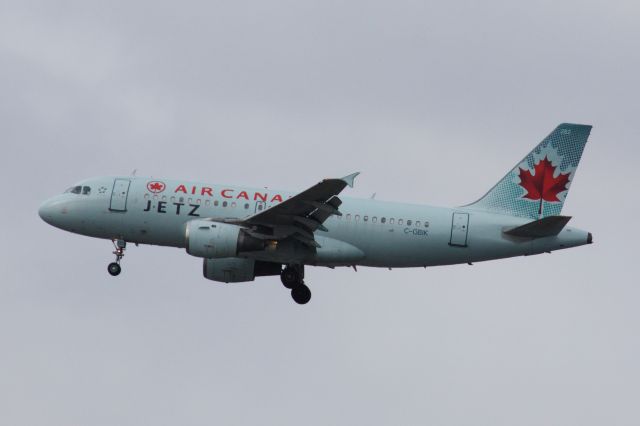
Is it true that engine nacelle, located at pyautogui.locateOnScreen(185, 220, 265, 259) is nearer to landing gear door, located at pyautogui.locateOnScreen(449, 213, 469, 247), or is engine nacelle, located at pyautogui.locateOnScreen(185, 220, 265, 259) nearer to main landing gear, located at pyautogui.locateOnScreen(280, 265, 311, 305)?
main landing gear, located at pyautogui.locateOnScreen(280, 265, 311, 305)

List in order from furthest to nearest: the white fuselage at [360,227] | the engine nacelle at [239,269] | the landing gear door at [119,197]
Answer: the engine nacelle at [239,269] → the landing gear door at [119,197] → the white fuselage at [360,227]

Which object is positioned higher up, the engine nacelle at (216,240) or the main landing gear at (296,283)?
the engine nacelle at (216,240)

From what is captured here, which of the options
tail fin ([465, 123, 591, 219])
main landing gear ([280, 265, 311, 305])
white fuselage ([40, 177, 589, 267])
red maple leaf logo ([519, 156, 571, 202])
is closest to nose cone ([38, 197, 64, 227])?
white fuselage ([40, 177, 589, 267])

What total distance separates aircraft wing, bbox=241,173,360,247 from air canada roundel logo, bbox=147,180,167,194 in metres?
4.16

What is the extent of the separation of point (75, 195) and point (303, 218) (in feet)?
33.5

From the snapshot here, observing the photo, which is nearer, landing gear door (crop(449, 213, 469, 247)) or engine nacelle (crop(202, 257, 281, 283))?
landing gear door (crop(449, 213, 469, 247))

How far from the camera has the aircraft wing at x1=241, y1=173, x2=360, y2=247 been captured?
49.2 m

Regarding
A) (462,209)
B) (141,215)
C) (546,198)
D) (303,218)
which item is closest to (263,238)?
(303,218)

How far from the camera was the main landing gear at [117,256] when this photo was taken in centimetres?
5381

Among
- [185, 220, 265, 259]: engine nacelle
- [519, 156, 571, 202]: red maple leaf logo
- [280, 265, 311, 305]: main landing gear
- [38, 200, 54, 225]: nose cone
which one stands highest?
[519, 156, 571, 202]: red maple leaf logo

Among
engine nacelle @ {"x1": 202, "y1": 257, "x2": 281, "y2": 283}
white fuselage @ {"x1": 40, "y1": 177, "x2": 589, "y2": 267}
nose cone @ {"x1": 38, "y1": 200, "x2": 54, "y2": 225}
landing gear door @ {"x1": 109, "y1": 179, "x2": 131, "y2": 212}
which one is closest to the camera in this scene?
white fuselage @ {"x1": 40, "y1": 177, "x2": 589, "y2": 267}

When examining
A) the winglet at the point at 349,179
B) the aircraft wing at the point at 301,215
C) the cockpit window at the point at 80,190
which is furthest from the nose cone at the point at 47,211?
the winglet at the point at 349,179

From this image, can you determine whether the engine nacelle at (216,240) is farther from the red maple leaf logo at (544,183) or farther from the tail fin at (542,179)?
the red maple leaf logo at (544,183)

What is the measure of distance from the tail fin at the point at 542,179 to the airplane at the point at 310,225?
2.0 inches
